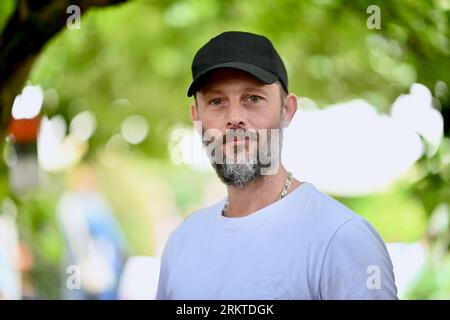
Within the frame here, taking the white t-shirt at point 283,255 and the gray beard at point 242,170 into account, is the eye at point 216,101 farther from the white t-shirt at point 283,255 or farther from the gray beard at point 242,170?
the white t-shirt at point 283,255

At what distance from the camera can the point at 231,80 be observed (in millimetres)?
1638

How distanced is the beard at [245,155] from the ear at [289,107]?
61mm

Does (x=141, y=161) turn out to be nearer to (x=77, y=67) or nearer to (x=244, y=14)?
(x=77, y=67)

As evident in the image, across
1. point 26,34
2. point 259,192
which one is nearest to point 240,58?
point 259,192

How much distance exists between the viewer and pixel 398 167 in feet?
12.8

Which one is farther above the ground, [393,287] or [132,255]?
[132,255]

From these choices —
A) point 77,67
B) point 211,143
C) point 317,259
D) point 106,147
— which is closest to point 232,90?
point 211,143

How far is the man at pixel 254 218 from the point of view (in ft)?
4.79

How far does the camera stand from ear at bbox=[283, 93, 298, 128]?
174 centimetres

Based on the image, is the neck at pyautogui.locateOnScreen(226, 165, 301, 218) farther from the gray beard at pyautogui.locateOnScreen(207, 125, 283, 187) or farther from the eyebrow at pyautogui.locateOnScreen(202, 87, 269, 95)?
the eyebrow at pyautogui.locateOnScreen(202, 87, 269, 95)

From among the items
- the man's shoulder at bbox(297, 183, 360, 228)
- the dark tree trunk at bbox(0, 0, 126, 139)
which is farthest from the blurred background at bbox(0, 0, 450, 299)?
the man's shoulder at bbox(297, 183, 360, 228)

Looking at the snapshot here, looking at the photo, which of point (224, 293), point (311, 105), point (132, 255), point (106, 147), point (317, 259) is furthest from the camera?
point (132, 255)

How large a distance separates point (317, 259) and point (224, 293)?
0.77 feet
